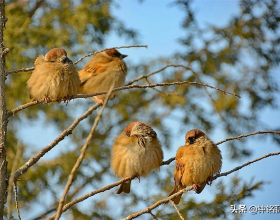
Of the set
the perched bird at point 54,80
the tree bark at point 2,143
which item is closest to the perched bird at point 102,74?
the perched bird at point 54,80

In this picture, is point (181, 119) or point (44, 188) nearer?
point (44, 188)

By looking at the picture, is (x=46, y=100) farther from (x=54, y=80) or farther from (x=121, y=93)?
(x=121, y=93)

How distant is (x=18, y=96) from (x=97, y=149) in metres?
2.03

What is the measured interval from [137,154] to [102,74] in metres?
2.66

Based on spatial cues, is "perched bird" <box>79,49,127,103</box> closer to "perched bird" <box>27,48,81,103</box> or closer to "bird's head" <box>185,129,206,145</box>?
"perched bird" <box>27,48,81,103</box>

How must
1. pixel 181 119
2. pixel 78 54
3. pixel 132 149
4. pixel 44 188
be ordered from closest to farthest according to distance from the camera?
1. pixel 132 149
2. pixel 44 188
3. pixel 78 54
4. pixel 181 119

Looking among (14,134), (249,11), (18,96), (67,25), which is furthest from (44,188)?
(249,11)

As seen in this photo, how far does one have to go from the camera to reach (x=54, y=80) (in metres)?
4.93

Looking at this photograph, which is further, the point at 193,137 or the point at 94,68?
the point at 94,68

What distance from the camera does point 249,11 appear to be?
9688 millimetres

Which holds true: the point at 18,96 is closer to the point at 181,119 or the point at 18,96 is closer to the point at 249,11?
the point at 181,119

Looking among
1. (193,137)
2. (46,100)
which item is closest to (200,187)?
(193,137)

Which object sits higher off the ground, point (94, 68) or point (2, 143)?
point (94, 68)

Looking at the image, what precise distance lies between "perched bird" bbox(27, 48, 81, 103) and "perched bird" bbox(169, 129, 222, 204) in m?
1.39
